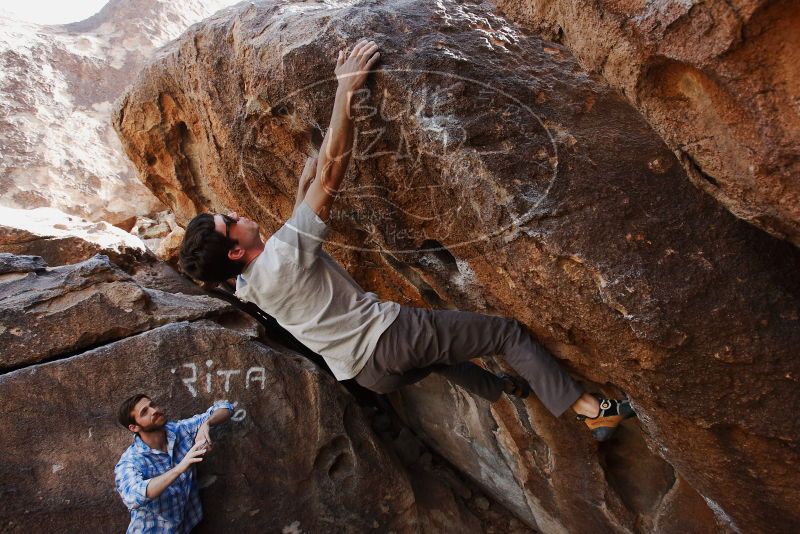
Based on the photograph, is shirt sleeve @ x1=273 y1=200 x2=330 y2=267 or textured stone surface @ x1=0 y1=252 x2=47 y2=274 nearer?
shirt sleeve @ x1=273 y1=200 x2=330 y2=267

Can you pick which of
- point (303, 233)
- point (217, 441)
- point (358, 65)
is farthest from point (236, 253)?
point (217, 441)

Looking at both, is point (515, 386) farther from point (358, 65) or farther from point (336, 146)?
point (358, 65)

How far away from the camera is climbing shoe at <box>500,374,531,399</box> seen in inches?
107

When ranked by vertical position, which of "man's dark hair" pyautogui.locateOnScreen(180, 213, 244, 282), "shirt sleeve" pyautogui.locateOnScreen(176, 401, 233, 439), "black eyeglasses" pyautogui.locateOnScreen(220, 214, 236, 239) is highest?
"black eyeglasses" pyautogui.locateOnScreen(220, 214, 236, 239)

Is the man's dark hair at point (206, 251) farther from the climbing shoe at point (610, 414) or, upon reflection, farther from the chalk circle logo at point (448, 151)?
the climbing shoe at point (610, 414)

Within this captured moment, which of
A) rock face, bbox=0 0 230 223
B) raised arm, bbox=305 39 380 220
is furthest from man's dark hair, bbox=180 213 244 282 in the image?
rock face, bbox=0 0 230 223

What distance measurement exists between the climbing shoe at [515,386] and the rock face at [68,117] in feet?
25.7

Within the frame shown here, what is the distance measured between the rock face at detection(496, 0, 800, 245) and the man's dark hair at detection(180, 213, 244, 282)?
1.57 metres

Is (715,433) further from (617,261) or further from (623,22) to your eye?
(623,22)

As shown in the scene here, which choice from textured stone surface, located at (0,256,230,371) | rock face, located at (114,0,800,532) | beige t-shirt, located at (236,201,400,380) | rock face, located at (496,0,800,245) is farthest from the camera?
textured stone surface, located at (0,256,230,371)

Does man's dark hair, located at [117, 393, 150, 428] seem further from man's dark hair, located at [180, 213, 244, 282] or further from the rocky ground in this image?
man's dark hair, located at [180, 213, 244, 282]

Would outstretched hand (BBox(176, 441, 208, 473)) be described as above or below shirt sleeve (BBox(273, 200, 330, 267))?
below

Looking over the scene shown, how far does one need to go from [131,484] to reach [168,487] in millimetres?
215

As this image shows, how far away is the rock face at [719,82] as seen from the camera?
4.09 ft
